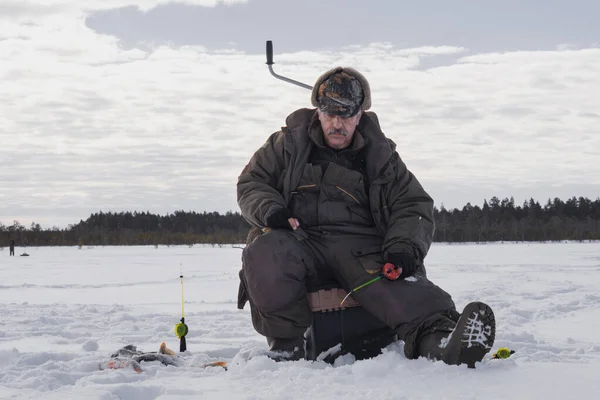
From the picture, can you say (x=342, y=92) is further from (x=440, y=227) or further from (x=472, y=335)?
(x=440, y=227)

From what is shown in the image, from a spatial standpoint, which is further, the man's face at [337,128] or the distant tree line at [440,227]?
the distant tree line at [440,227]

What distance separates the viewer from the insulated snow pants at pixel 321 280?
3008mm

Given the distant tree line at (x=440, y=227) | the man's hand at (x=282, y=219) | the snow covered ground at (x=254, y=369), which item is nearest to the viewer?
the snow covered ground at (x=254, y=369)

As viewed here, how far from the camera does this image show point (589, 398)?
2201 mm

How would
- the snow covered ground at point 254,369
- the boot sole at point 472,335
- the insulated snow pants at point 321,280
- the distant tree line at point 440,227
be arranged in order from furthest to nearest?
the distant tree line at point 440,227
the insulated snow pants at point 321,280
the boot sole at point 472,335
the snow covered ground at point 254,369

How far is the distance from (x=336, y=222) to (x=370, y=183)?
0.27m

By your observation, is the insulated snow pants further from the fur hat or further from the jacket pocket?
the fur hat

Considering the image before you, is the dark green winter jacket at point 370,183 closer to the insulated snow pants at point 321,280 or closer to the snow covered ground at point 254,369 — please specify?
the insulated snow pants at point 321,280

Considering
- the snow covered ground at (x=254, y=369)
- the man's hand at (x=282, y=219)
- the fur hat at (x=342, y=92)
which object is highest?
the fur hat at (x=342, y=92)

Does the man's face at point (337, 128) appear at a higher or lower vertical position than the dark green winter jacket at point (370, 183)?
higher

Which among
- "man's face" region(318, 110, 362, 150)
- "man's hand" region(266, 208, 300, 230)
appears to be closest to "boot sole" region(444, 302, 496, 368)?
"man's hand" region(266, 208, 300, 230)

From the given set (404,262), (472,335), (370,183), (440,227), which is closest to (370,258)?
(404,262)

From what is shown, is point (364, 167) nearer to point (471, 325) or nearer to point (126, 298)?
point (471, 325)

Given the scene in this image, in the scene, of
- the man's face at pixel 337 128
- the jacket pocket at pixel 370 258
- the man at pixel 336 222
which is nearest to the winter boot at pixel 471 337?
the man at pixel 336 222
